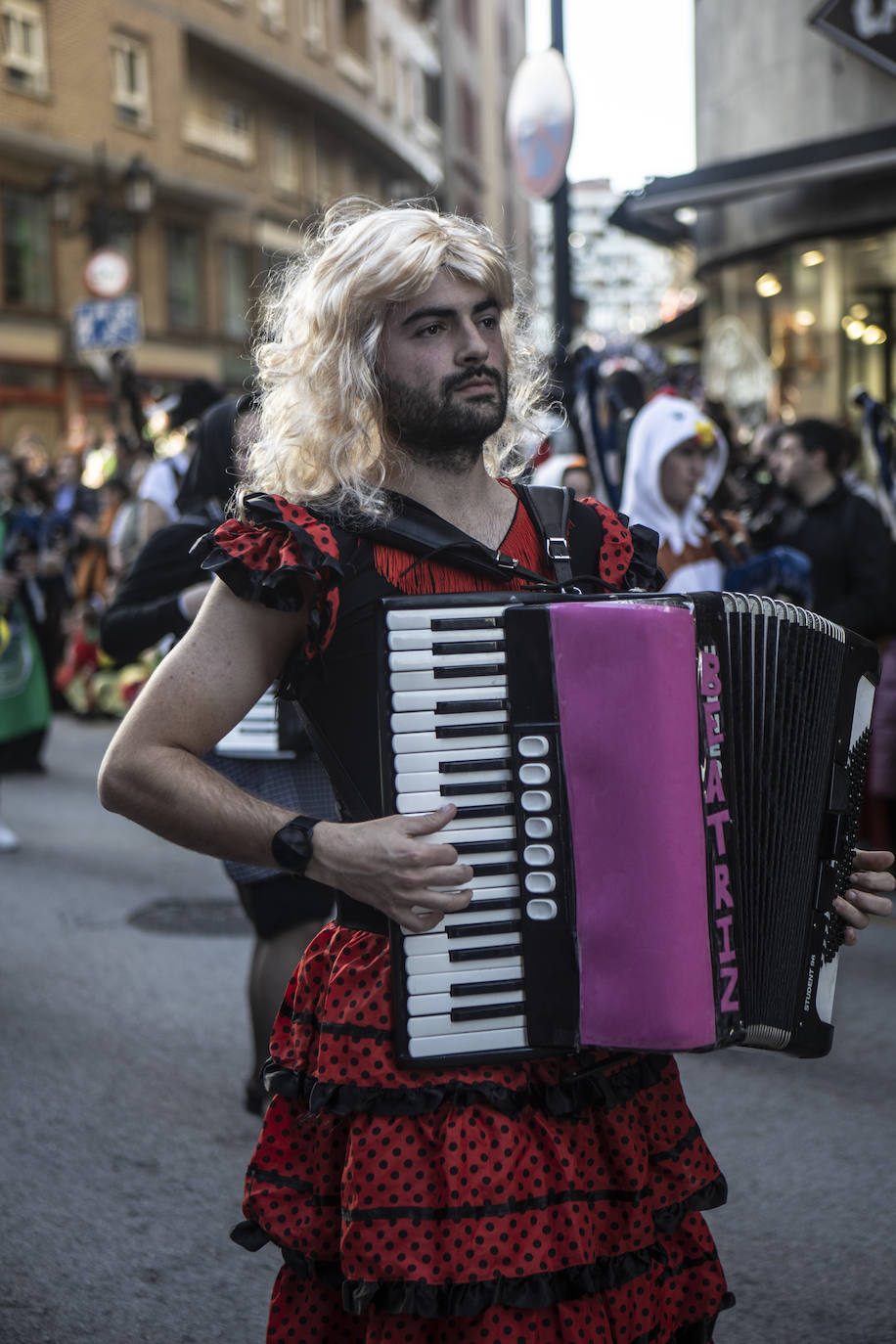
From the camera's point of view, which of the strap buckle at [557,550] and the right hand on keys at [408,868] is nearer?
the right hand on keys at [408,868]

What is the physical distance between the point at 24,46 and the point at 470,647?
87.1 feet

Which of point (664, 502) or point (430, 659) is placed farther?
point (664, 502)

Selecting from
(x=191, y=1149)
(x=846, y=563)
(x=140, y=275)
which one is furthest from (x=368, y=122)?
(x=191, y=1149)

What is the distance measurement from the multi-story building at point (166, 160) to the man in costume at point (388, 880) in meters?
13.9

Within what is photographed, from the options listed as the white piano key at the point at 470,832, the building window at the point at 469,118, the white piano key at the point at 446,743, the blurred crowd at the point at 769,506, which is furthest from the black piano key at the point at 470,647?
the building window at the point at 469,118

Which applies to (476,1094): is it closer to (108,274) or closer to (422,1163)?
(422,1163)

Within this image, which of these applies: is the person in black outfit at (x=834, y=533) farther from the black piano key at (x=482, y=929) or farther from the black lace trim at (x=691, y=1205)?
the black piano key at (x=482, y=929)

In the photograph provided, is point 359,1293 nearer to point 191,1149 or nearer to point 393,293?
point 393,293

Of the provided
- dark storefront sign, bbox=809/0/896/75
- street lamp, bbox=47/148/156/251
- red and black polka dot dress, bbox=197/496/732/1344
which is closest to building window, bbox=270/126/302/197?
street lamp, bbox=47/148/156/251

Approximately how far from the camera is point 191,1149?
407 centimetres

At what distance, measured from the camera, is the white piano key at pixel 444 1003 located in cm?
194

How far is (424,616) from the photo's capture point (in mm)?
1905

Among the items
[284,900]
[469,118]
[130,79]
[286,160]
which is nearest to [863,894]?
[284,900]

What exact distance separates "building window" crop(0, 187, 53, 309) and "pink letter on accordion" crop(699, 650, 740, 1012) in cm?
2511
